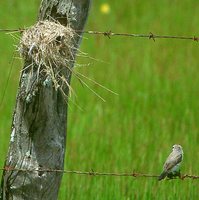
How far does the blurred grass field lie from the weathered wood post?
1.28 ft

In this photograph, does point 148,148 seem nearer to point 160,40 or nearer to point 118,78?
point 118,78

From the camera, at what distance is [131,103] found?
8086 mm

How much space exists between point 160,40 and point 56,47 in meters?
5.64

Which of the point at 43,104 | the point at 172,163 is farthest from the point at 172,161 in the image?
the point at 43,104

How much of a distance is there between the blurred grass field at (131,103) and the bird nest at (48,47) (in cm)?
42

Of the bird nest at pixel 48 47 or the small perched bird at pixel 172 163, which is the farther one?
the small perched bird at pixel 172 163

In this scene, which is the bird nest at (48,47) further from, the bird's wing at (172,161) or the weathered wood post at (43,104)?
the bird's wing at (172,161)

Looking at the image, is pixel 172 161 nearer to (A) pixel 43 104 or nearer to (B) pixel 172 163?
(B) pixel 172 163

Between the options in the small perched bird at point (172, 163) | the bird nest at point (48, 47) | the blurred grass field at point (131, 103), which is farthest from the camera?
the blurred grass field at point (131, 103)

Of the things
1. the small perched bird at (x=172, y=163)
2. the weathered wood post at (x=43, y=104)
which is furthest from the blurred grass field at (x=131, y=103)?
the small perched bird at (x=172, y=163)

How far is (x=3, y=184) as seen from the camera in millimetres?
4691

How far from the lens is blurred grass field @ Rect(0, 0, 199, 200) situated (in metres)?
6.18

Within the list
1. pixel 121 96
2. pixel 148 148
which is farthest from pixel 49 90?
pixel 121 96

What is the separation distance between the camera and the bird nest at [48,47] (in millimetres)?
4344
